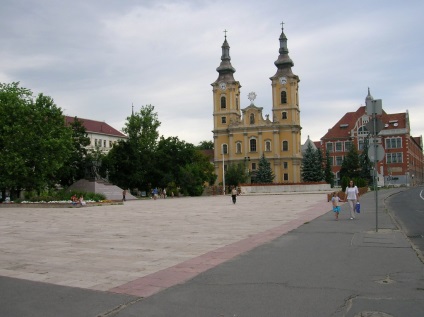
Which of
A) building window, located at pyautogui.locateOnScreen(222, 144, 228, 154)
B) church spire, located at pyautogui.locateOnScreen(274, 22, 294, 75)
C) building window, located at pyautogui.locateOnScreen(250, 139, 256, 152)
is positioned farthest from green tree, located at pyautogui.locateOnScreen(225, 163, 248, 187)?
church spire, located at pyautogui.locateOnScreen(274, 22, 294, 75)

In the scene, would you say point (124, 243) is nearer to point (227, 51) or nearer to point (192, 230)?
point (192, 230)

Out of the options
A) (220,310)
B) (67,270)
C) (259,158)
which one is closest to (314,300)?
(220,310)

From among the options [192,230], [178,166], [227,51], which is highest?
[227,51]

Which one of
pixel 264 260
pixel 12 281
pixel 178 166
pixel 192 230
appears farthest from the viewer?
pixel 178 166

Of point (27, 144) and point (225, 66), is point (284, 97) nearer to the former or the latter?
point (225, 66)

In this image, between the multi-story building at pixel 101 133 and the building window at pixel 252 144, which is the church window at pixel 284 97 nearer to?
the building window at pixel 252 144

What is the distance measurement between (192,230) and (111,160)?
169 ft

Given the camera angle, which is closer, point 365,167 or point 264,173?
point 365,167

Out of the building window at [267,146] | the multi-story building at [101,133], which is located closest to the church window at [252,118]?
the building window at [267,146]

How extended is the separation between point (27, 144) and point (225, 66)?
6725 cm

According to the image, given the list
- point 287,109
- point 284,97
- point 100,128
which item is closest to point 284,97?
point 284,97

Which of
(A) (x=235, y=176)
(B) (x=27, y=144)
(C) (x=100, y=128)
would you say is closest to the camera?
(B) (x=27, y=144)

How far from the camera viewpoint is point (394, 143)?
11094 cm

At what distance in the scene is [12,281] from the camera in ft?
25.4
